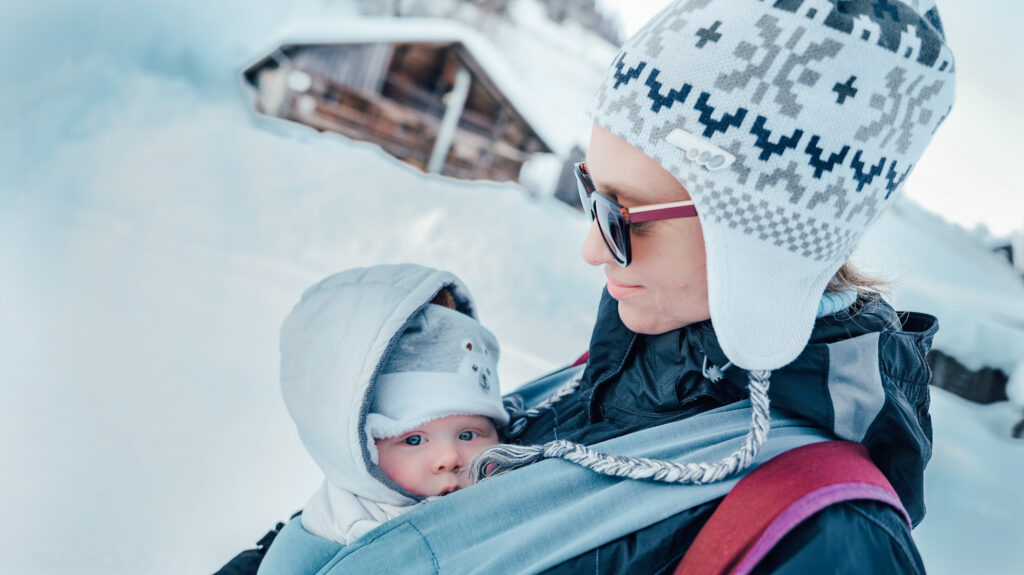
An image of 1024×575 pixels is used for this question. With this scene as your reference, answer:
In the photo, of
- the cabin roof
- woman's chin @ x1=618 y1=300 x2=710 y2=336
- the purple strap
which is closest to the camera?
the purple strap

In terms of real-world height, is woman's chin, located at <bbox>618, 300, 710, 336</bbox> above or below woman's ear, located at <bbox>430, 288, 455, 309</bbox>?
above

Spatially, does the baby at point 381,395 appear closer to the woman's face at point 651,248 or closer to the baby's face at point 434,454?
the baby's face at point 434,454

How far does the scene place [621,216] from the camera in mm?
849

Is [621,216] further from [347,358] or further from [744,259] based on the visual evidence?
[347,358]

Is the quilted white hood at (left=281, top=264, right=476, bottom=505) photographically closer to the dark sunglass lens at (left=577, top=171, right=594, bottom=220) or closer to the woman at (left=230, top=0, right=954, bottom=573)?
the woman at (left=230, top=0, right=954, bottom=573)

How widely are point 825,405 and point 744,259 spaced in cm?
21

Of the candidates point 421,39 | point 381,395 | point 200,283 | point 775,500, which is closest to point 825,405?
point 775,500

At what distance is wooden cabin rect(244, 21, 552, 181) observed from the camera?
17.7ft

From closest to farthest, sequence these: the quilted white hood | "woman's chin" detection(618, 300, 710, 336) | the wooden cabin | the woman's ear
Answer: "woman's chin" detection(618, 300, 710, 336) → the quilted white hood → the woman's ear → the wooden cabin

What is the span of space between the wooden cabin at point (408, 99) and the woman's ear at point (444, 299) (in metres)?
4.47

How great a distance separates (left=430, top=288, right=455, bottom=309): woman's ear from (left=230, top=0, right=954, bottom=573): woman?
626 millimetres

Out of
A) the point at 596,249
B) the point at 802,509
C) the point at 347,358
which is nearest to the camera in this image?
the point at 802,509

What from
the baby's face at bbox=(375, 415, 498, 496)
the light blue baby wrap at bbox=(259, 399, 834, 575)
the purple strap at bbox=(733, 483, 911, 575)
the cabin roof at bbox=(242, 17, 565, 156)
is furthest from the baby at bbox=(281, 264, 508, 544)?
the cabin roof at bbox=(242, 17, 565, 156)

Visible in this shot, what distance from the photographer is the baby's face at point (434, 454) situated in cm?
123
